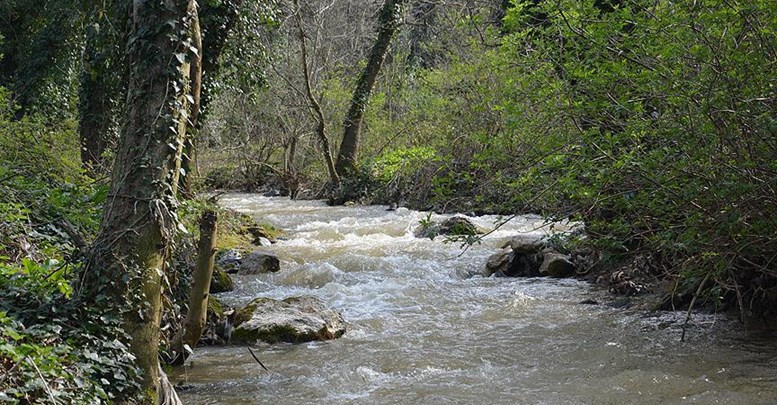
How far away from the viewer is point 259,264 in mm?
12352

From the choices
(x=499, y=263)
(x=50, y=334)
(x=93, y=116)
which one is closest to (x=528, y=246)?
(x=499, y=263)

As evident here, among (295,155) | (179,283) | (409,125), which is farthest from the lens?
(295,155)

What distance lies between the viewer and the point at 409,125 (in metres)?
23.6

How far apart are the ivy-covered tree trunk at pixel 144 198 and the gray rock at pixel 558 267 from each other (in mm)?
7724

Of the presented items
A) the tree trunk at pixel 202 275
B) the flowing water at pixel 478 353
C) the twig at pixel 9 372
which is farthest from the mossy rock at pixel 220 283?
the twig at pixel 9 372

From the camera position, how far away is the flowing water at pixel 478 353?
21.0 ft

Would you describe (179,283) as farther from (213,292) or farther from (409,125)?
(409,125)

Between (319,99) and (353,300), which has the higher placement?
(319,99)

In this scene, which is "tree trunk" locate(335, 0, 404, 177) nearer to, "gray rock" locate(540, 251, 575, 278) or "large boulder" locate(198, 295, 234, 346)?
"gray rock" locate(540, 251, 575, 278)

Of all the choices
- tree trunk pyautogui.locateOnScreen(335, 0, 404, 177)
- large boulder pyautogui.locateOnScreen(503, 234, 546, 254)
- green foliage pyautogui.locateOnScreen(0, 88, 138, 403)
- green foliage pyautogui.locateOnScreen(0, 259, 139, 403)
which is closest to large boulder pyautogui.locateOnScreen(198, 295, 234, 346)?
green foliage pyautogui.locateOnScreen(0, 88, 138, 403)

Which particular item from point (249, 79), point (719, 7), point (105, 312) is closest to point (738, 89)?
point (719, 7)

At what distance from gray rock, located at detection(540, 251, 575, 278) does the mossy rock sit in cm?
504

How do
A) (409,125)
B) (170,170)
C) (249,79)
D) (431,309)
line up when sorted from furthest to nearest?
(409,125) < (249,79) < (431,309) < (170,170)

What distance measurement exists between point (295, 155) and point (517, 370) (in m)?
21.2
